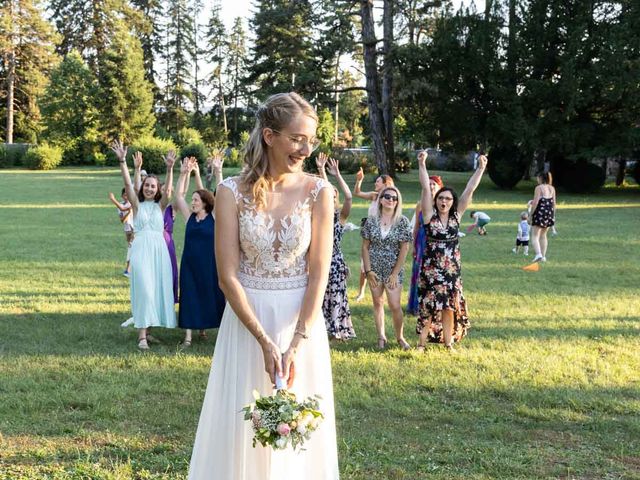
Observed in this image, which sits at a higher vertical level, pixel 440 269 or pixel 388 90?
pixel 388 90

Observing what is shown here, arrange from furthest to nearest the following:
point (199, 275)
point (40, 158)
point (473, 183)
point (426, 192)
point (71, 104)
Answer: point (71, 104), point (40, 158), point (199, 275), point (426, 192), point (473, 183)

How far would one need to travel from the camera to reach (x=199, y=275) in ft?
24.1

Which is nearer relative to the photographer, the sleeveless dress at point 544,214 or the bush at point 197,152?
the sleeveless dress at point 544,214

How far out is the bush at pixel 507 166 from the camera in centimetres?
3344

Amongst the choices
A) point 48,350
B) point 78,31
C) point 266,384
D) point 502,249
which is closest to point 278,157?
point 266,384

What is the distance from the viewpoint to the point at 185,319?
7.34 meters

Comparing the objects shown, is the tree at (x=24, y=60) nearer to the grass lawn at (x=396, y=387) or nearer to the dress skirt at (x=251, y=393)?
the grass lawn at (x=396, y=387)

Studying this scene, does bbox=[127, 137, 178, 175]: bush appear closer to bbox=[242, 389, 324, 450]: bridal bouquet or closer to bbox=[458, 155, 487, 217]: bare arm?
bbox=[458, 155, 487, 217]: bare arm

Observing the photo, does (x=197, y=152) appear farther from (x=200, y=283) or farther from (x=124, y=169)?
(x=200, y=283)

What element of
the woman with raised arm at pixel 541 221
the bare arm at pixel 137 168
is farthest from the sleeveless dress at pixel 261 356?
the woman with raised arm at pixel 541 221

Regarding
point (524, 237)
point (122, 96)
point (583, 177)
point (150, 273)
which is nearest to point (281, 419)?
point (150, 273)

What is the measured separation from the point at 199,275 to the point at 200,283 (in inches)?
3.9

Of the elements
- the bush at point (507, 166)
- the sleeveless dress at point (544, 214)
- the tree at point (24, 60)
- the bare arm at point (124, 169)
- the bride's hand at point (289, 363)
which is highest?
the tree at point (24, 60)

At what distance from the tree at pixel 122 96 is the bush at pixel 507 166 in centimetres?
3595
